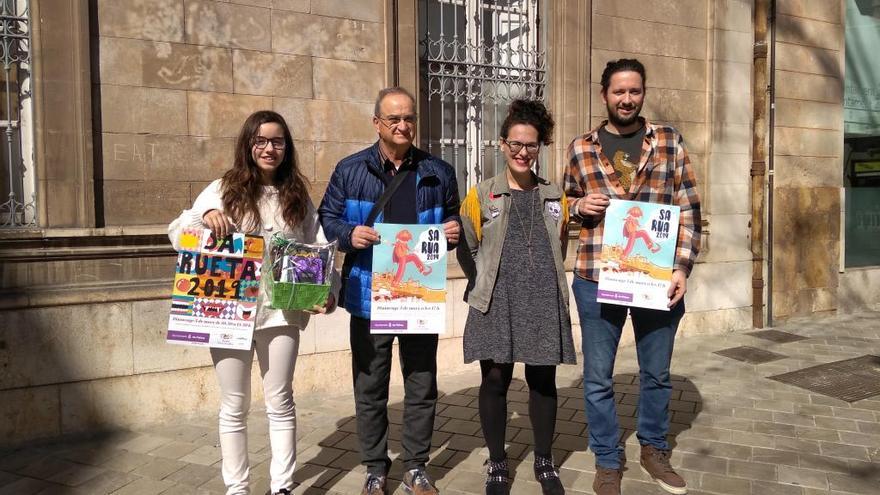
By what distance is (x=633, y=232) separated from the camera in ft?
11.0

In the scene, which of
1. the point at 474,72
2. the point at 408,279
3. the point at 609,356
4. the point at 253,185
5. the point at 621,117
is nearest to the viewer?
the point at 253,185

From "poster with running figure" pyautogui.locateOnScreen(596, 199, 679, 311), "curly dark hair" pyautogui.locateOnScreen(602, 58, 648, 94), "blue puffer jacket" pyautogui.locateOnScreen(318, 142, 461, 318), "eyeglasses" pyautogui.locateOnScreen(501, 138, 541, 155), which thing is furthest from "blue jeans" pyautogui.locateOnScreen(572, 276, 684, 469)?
"curly dark hair" pyautogui.locateOnScreen(602, 58, 648, 94)

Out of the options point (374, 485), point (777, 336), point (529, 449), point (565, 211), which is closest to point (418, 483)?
point (374, 485)

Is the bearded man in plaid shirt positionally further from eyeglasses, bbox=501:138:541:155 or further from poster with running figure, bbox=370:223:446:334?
poster with running figure, bbox=370:223:446:334

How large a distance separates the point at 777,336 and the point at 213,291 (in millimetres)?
6377

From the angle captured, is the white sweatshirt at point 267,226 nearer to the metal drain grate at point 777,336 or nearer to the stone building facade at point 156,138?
the stone building facade at point 156,138

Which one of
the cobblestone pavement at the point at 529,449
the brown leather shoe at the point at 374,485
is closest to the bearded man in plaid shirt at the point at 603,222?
the cobblestone pavement at the point at 529,449

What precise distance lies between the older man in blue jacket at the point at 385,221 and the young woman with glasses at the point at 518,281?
193mm

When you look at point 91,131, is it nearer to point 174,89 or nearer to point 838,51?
point 174,89

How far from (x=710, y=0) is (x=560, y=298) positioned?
553 centimetres

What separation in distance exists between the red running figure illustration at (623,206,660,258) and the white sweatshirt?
4.66 feet

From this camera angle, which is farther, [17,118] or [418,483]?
[17,118]

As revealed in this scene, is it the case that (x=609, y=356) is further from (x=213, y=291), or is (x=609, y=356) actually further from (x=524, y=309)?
(x=213, y=291)

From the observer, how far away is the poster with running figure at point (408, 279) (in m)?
3.23
